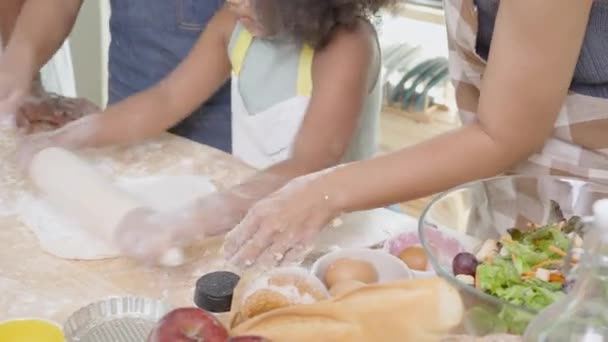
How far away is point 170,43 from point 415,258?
0.81 meters

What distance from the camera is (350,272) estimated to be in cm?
92

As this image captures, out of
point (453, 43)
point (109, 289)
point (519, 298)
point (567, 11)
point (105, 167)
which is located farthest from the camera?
point (105, 167)

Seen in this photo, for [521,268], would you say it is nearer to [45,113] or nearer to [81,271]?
[81,271]

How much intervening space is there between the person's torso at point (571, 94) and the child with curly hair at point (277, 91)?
242mm

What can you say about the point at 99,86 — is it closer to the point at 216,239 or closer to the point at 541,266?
the point at 216,239

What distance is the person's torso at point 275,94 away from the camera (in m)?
1.40

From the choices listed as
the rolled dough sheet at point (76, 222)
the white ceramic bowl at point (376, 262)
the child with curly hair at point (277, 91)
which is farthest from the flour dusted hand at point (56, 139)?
the white ceramic bowl at point (376, 262)

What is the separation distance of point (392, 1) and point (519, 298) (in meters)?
0.81

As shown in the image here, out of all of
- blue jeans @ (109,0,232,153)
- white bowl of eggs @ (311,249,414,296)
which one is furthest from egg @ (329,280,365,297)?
blue jeans @ (109,0,232,153)

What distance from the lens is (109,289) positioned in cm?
99

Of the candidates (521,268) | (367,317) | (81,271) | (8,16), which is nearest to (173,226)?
(81,271)

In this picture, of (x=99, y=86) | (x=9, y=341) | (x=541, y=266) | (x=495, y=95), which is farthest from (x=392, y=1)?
(x=99, y=86)

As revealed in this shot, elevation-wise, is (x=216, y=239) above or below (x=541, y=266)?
below

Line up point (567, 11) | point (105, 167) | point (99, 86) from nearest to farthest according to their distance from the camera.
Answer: point (567, 11)
point (105, 167)
point (99, 86)
